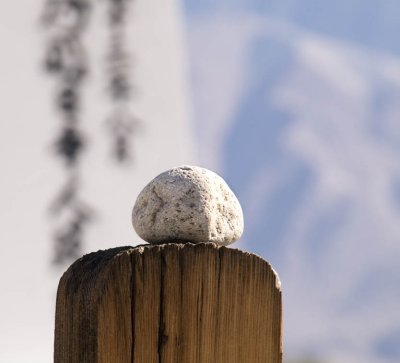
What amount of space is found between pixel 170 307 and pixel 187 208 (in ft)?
0.58

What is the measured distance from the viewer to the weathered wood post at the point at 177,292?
5.06ft

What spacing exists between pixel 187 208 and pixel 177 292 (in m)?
0.15

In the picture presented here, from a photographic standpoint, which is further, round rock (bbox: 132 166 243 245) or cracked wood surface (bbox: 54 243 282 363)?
round rock (bbox: 132 166 243 245)

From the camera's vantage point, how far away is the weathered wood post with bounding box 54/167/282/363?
5.06 feet

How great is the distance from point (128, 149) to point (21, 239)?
0.61m

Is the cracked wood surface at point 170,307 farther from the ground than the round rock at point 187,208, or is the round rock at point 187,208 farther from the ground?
the round rock at point 187,208

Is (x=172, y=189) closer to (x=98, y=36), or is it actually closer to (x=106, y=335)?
(x=106, y=335)

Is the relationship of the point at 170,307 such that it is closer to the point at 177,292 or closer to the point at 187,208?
the point at 177,292

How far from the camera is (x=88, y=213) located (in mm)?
3727

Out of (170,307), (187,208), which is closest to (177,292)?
(170,307)

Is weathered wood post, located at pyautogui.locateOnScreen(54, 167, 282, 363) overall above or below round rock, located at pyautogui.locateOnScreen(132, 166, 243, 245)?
below

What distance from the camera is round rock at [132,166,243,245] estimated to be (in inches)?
64.6

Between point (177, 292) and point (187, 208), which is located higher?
point (187, 208)

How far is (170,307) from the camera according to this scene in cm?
157
